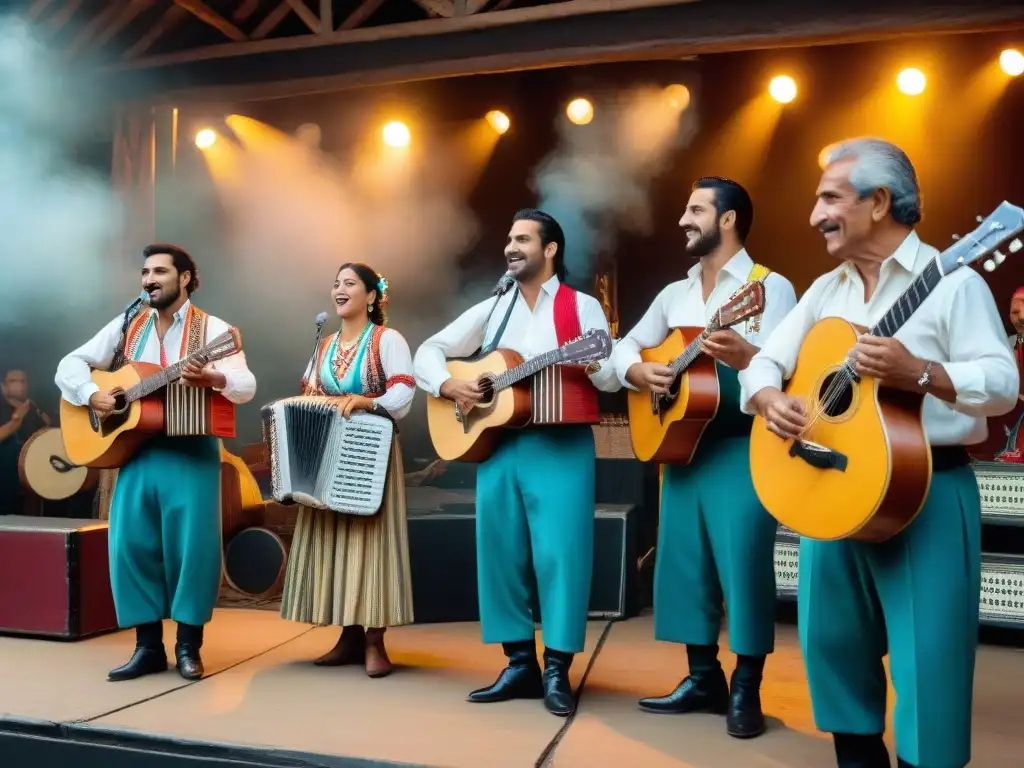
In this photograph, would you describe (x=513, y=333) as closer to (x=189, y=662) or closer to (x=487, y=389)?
(x=487, y=389)

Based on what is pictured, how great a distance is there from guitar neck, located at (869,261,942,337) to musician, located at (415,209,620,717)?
1.32 metres

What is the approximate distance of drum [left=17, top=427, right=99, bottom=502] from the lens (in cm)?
725

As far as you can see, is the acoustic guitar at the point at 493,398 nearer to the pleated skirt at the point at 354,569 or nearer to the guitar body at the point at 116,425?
the pleated skirt at the point at 354,569

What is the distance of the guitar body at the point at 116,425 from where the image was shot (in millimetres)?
3871

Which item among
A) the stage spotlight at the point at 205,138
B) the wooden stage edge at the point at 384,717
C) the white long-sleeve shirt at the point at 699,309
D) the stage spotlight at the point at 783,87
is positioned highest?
the stage spotlight at the point at 783,87

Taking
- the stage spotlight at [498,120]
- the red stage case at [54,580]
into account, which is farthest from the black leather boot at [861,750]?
the stage spotlight at [498,120]

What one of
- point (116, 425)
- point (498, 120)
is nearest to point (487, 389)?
point (116, 425)

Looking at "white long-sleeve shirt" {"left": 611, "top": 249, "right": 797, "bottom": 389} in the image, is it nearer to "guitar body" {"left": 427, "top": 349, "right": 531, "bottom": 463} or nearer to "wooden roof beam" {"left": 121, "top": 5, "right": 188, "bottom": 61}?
"guitar body" {"left": 427, "top": 349, "right": 531, "bottom": 463}

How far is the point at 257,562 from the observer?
5598mm

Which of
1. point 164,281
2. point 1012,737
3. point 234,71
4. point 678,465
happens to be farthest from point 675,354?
point 234,71

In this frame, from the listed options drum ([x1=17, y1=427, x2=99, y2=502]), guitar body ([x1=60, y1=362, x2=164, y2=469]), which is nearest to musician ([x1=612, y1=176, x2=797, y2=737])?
guitar body ([x1=60, y1=362, x2=164, y2=469])

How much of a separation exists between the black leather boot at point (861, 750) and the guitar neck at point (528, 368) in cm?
146

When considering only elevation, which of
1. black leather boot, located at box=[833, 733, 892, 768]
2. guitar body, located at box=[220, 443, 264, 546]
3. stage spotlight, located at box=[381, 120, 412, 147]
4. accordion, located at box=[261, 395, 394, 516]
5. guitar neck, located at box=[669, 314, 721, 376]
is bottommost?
black leather boot, located at box=[833, 733, 892, 768]

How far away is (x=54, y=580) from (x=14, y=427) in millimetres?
→ 3364
